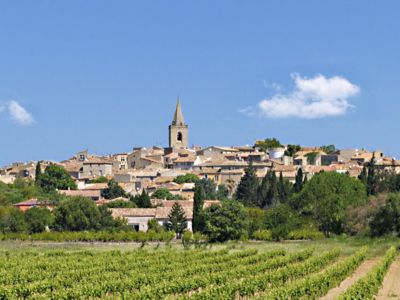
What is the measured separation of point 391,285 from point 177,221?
4411cm

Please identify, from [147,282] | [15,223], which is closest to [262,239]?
[15,223]

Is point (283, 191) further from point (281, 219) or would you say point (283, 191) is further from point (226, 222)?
point (226, 222)

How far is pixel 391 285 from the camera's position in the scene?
33.7m

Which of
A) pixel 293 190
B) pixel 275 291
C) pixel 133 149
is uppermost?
pixel 133 149

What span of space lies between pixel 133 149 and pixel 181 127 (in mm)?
10528

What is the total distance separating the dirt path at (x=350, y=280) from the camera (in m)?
30.4

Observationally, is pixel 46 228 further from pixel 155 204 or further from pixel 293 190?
pixel 293 190

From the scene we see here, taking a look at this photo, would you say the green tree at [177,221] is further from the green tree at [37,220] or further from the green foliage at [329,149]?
the green foliage at [329,149]

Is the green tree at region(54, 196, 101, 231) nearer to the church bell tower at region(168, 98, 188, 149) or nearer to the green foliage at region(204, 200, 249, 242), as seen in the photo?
the green foliage at region(204, 200, 249, 242)

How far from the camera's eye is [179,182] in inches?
4776

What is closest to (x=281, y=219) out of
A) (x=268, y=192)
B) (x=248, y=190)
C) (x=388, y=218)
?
(x=388, y=218)

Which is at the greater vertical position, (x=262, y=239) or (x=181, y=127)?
(x=181, y=127)

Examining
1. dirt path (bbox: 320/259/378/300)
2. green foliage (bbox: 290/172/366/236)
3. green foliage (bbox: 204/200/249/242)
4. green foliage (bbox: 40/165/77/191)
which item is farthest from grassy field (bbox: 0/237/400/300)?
green foliage (bbox: 40/165/77/191)

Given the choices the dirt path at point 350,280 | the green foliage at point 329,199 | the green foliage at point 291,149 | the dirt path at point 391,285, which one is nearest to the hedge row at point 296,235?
the green foliage at point 329,199
